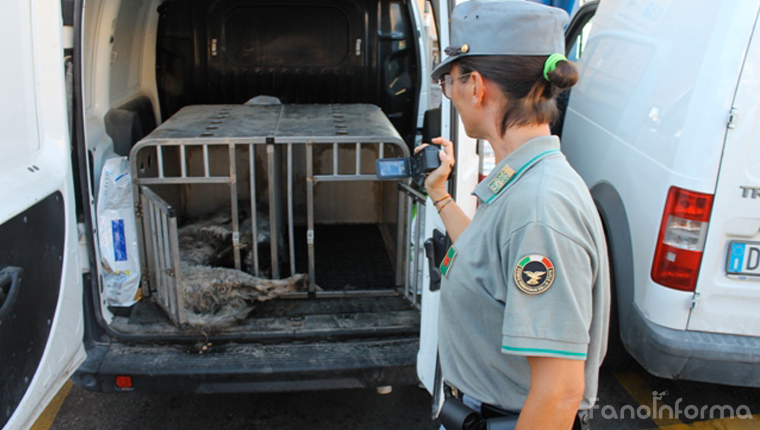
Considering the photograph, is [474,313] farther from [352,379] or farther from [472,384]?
[352,379]

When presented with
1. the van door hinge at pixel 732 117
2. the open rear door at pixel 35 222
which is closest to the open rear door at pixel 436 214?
the van door hinge at pixel 732 117

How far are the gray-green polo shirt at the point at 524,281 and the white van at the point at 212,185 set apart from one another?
2.69ft

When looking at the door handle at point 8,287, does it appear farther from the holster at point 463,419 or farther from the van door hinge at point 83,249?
the holster at point 463,419

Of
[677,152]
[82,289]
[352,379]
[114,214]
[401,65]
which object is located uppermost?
[401,65]

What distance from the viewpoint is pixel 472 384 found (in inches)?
58.9

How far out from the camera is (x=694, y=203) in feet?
8.37

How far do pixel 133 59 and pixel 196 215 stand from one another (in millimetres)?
1162

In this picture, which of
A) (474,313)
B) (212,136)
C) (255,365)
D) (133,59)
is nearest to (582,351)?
(474,313)

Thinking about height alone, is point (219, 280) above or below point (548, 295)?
below

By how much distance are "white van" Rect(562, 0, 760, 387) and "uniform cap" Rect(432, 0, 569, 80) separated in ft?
4.60

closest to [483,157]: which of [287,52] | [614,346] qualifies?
[614,346]

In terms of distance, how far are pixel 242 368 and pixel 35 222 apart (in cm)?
105

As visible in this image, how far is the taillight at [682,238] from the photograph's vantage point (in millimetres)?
2557

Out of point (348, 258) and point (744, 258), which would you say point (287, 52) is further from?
point (744, 258)
